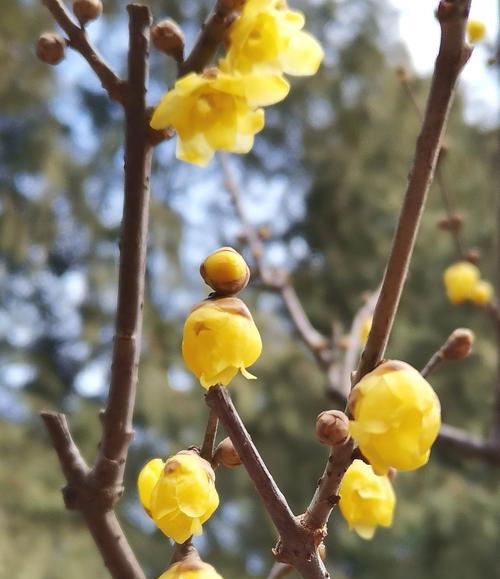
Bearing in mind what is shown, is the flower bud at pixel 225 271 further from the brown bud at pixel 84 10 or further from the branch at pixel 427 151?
the brown bud at pixel 84 10

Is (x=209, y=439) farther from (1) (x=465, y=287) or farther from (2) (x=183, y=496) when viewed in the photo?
(1) (x=465, y=287)

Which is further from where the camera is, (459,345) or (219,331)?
(459,345)

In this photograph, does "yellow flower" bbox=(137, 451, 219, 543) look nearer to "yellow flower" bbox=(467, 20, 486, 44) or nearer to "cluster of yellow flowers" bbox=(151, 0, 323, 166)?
"cluster of yellow flowers" bbox=(151, 0, 323, 166)

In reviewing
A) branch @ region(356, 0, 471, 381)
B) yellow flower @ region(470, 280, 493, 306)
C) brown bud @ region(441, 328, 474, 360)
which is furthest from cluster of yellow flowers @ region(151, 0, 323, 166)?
yellow flower @ region(470, 280, 493, 306)

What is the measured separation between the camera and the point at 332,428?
317 millimetres

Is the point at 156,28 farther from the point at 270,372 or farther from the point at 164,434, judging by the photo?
the point at 270,372

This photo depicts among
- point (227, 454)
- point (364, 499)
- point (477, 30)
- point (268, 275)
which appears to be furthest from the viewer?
point (268, 275)

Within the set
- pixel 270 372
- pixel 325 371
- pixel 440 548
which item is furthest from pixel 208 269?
pixel 440 548

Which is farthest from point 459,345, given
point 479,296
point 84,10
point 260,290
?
point 260,290

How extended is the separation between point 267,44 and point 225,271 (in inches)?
5.4

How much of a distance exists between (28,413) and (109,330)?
0.83m

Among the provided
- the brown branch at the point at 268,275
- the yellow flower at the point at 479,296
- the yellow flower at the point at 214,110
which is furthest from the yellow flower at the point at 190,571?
the yellow flower at the point at 479,296

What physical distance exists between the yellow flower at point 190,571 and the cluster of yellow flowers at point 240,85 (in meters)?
0.23

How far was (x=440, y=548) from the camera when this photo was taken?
152 inches
